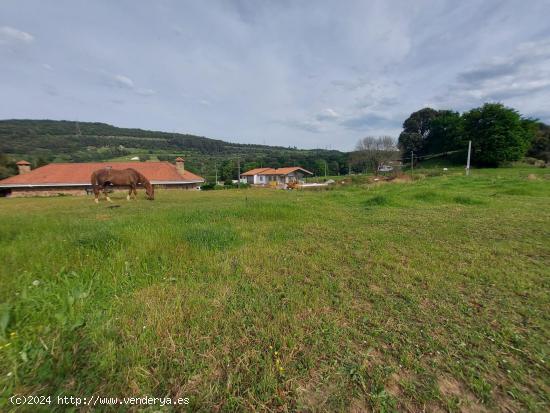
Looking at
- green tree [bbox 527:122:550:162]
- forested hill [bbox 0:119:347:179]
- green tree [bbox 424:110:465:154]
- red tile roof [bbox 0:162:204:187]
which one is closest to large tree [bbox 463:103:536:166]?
green tree [bbox 424:110:465:154]

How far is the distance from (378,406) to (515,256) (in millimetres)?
4530

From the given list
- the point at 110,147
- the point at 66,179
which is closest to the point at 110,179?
the point at 66,179

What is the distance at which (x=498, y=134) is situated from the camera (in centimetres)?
4128

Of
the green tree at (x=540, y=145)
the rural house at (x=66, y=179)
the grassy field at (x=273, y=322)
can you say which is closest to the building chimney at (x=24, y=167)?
the rural house at (x=66, y=179)

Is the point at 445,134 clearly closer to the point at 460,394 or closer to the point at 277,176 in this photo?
the point at 277,176

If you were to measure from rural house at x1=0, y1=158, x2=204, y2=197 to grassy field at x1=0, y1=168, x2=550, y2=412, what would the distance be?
109 feet

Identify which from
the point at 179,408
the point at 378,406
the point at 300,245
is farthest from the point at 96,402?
the point at 300,245

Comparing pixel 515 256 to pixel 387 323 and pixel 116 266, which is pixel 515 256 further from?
pixel 116 266

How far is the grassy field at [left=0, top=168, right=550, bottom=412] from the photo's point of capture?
1.66 metres

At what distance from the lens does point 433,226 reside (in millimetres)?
6465

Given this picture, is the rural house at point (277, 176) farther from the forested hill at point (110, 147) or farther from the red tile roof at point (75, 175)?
the red tile roof at point (75, 175)

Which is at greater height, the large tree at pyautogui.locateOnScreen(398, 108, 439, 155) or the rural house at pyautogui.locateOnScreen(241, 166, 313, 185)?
the large tree at pyautogui.locateOnScreen(398, 108, 439, 155)

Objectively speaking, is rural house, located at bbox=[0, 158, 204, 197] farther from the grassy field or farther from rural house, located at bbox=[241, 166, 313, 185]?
the grassy field

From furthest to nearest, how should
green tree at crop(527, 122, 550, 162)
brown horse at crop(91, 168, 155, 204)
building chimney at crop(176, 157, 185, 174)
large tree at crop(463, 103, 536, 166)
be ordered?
green tree at crop(527, 122, 550, 162) → large tree at crop(463, 103, 536, 166) → building chimney at crop(176, 157, 185, 174) → brown horse at crop(91, 168, 155, 204)
